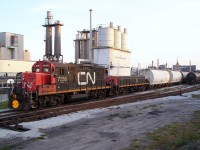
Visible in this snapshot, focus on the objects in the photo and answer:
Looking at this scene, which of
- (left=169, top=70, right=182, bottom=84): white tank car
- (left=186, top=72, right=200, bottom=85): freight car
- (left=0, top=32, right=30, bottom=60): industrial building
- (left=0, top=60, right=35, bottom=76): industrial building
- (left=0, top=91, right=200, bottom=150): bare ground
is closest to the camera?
(left=0, top=91, right=200, bottom=150): bare ground

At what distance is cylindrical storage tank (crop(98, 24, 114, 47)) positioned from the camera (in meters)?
44.9

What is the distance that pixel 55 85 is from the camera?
67.2 feet

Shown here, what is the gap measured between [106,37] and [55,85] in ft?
84.4

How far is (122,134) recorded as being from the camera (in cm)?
1111

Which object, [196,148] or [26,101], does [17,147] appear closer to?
[196,148]

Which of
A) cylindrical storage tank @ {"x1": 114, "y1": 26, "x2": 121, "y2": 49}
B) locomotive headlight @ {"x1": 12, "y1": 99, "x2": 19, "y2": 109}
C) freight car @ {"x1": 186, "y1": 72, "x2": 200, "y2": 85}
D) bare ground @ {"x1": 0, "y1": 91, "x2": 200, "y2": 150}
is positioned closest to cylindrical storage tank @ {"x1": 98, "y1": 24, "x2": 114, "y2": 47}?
cylindrical storage tank @ {"x1": 114, "y1": 26, "x2": 121, "y2": 49}

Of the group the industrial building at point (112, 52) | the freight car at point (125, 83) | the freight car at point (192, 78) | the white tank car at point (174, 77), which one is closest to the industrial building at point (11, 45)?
the industrial building at point (112, 52)

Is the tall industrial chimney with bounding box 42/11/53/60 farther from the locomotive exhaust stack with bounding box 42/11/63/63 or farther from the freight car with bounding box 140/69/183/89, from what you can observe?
the freight car with bounding box 140/69/183/89

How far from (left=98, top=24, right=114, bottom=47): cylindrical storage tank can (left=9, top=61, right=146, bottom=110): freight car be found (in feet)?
55.8

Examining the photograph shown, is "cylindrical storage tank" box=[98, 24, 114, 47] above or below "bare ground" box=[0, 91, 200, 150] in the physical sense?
above

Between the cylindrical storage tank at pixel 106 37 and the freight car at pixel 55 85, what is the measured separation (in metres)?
17.0

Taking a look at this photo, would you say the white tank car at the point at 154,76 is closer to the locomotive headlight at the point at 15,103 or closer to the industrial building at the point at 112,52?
the industrial building at the point at 112,52

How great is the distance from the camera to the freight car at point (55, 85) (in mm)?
18688

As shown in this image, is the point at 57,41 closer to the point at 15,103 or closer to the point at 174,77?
the point at 174,77
